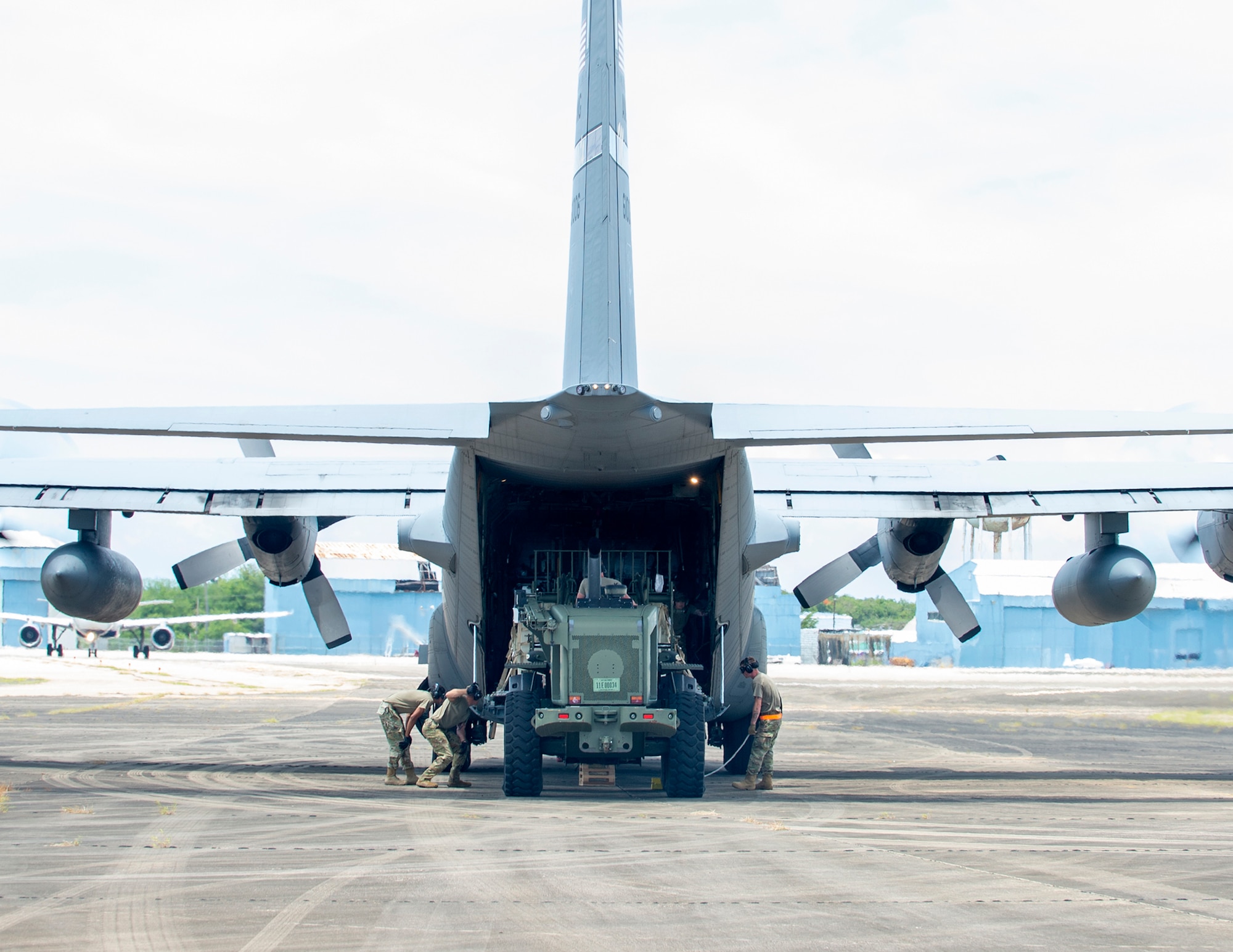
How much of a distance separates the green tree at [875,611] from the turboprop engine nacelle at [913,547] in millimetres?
93854

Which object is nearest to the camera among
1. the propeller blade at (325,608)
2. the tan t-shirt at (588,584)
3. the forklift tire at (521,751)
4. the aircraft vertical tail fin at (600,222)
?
the aircraft vertical tail fin at (600,222)

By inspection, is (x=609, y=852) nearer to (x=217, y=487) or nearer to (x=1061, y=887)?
(x=1061, y=887)

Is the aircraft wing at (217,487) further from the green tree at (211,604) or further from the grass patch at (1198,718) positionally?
the green tree at (211,604)

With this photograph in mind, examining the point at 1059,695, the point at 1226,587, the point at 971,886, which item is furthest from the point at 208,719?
the point at 1226,587

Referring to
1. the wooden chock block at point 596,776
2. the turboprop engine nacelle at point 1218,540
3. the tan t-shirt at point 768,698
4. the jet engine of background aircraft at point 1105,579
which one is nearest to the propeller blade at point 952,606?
the jet engine of background aircraft at point 1105,579

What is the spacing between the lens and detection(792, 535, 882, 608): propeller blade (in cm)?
1531

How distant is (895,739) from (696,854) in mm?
12463

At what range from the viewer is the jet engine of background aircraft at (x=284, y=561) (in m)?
14.3

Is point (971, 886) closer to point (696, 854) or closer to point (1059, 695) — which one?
point (696, 854)

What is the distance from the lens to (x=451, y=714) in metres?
12.5

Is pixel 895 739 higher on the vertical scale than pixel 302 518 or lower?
lower

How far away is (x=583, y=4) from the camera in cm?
1136

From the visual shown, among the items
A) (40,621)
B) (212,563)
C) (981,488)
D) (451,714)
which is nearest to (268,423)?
(451,714)

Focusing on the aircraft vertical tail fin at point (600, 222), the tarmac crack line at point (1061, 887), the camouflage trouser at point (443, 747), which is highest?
the aircraft vertical tail fin at point (600, 222)
